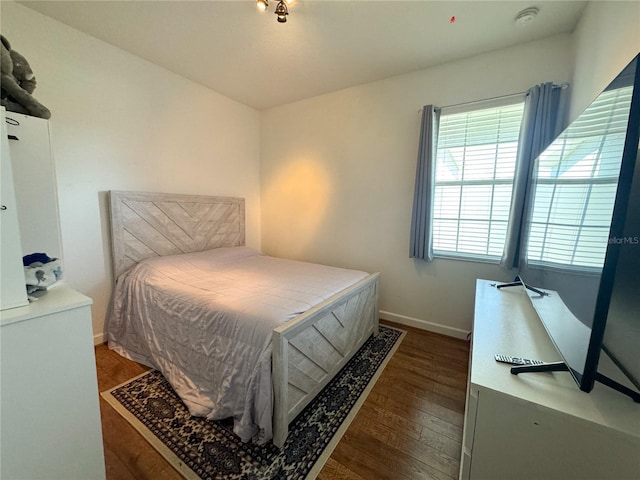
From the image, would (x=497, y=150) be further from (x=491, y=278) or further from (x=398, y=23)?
(x=398, y=23)

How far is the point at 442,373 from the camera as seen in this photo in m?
2.03

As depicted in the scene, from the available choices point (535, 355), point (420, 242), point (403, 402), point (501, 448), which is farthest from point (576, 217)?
point (420, 242)

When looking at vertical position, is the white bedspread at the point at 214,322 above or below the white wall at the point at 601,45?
below

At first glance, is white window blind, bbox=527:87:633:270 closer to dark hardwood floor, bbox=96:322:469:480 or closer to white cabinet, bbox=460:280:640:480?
white cabinet, bbox=460:280:640:480

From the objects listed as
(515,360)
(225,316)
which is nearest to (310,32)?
(225,316)

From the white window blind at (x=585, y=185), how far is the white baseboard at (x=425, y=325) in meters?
1.52

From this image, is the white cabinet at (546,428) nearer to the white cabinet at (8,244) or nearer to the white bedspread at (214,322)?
A: the white bedspread at (214,322)

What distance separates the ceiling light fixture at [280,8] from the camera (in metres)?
1.72

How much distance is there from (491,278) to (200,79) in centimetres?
372

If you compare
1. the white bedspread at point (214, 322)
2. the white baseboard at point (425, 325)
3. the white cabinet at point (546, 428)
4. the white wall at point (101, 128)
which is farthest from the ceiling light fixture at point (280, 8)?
the white baseboard at point (425, 325)

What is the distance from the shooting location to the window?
2271 mm

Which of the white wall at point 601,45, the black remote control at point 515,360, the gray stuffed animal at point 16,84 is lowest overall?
the black remote control at point 515,360

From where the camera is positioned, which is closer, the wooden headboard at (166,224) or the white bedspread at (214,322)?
the white bedspread at (214,322)

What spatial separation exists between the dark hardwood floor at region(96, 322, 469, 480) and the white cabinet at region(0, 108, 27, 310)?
103 centimetres
